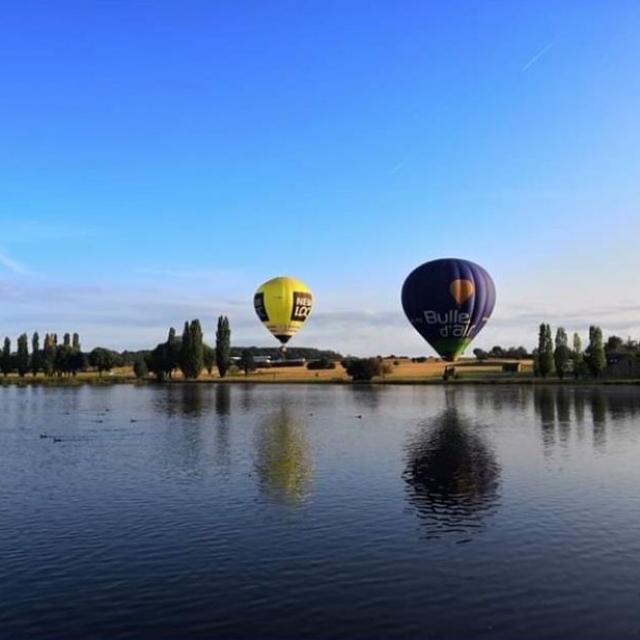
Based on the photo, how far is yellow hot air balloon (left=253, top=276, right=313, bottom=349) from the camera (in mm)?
111312

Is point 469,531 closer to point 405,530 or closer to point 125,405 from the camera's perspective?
point 405,530

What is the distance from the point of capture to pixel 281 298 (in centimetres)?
11088

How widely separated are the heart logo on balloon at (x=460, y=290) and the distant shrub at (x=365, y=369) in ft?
234

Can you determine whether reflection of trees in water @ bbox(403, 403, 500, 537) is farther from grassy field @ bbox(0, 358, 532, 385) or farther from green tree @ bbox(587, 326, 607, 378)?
grassy field @ bbox(0, 358, 532, 385)

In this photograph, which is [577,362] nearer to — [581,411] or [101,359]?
[581,411]

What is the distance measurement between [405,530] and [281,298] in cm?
8902

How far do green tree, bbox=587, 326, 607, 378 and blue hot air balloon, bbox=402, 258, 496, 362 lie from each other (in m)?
49.8

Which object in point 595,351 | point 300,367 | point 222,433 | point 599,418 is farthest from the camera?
point 300,367

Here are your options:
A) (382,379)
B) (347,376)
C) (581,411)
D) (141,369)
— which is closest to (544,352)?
(382,379)

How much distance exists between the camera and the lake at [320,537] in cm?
1525

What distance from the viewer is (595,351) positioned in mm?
126500

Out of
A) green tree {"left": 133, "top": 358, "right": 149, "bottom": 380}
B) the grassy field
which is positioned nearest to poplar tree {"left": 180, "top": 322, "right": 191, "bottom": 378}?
the grassy field

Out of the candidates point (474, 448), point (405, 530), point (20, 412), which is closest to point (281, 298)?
point (20, 412)

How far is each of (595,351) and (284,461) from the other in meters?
102
